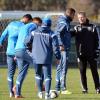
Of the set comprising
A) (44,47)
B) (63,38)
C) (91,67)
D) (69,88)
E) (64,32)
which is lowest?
(69,88)

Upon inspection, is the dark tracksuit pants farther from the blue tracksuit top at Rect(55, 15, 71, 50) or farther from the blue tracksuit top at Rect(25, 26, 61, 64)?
the blue tracksuit top at Rect(25, 26, 61, 64)

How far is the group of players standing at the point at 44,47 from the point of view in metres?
17.1

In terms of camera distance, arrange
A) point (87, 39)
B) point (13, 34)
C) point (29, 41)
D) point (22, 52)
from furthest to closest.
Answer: point (87, 39) → point (13, 34) → point (22, 52) → point (29, 41)

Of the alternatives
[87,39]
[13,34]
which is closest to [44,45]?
[13,34]

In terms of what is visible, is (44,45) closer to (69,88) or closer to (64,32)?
(64,32)

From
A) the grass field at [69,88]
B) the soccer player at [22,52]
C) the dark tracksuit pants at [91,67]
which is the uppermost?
the soccer player at [22,52]

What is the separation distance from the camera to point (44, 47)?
17.1 metres

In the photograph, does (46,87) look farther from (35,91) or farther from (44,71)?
(35,91)

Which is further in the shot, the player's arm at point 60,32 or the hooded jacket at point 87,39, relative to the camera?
the hooded jacket at point 87,39

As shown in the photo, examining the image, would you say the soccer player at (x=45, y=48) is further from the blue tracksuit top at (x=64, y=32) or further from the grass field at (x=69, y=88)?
the blue tracksuit top at (x=64, y=32)

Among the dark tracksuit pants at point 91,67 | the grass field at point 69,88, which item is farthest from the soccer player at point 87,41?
the grass field at point 69,88

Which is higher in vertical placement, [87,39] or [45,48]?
[87,39]

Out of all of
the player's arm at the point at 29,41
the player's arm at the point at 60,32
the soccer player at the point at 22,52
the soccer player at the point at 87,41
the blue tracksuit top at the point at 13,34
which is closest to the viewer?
the player's arm at the point at 29,41

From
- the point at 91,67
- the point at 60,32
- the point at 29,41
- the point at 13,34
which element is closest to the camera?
the point at 29,41
